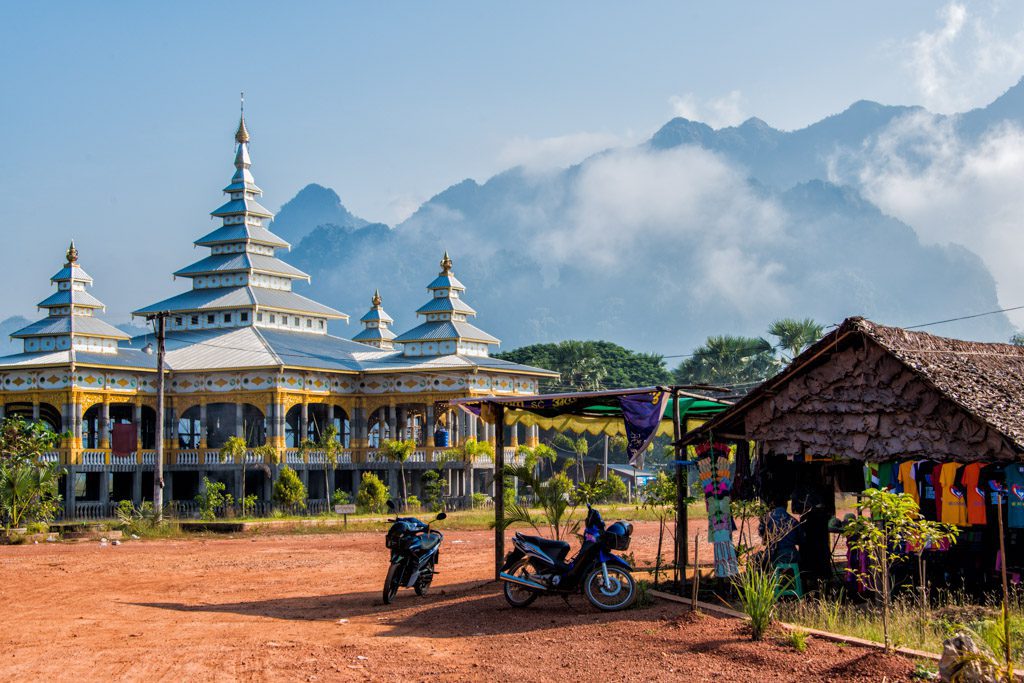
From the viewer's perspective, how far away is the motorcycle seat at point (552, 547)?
48.4 feet

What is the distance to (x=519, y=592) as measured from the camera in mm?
14961

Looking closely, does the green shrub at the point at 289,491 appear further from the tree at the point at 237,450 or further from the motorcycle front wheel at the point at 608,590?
the motorcycle front wheel at the point at 608,590

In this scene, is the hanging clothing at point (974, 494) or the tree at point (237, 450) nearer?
the hanging clothing at point (974, 494)

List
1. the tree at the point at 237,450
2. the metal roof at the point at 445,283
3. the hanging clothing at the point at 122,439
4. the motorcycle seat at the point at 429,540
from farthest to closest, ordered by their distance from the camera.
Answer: the metal roof at the point at 445,283, the hanging clothing at the point at 122,439, the tree at the point at 237,450, the motorcycle seat at the point at 429,540

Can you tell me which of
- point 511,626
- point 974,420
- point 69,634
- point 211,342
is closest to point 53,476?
point 211,342

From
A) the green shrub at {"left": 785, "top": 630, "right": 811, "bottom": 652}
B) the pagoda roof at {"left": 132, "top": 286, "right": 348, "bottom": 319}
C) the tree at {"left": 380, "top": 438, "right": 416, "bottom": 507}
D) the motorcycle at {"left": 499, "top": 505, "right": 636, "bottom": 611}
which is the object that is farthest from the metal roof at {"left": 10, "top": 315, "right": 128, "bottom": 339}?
the green shrub at {"left": 785, "top": 630, "right": 811, "bottom": 652}

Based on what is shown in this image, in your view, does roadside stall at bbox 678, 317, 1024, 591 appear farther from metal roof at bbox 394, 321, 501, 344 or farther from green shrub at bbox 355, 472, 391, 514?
metal roof at bbox 394, 321, 501, 344

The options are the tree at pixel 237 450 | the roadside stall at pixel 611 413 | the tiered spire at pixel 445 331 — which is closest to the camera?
the roadside stall at pixel 611 413

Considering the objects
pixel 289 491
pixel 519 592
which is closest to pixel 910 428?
pixel 519 592

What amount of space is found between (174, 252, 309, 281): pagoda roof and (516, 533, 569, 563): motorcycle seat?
3842 centimetres

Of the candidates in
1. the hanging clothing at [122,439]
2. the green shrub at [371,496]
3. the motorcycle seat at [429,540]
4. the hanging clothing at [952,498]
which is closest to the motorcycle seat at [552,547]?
the motorcycle seat at [429,540]

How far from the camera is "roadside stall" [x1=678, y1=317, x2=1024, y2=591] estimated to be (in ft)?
44.9

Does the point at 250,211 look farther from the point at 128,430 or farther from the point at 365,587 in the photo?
the point at 365,587

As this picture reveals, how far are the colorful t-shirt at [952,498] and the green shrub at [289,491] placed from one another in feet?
90.7
